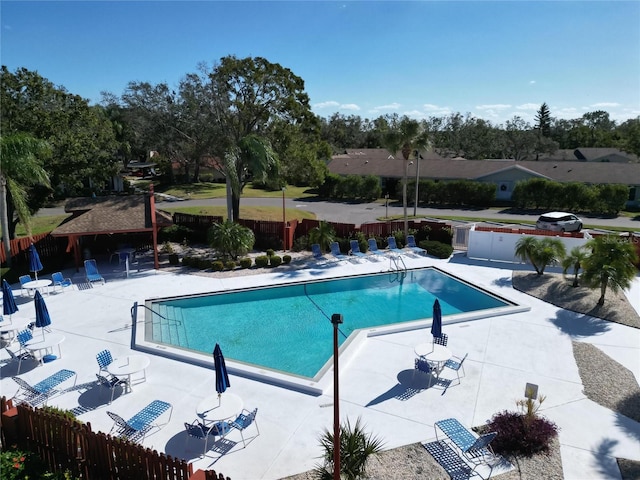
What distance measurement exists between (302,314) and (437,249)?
1065 centimetres

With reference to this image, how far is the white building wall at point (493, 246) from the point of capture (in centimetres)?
2372

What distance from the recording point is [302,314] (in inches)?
702

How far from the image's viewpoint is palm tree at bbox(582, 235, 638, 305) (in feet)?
53.2

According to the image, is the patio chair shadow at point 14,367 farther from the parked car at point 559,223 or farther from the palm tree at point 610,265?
the parked car at point 559,223

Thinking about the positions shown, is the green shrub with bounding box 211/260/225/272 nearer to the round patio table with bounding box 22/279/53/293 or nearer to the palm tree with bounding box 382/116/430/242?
the round patio table with bounding box 22/279/53/293

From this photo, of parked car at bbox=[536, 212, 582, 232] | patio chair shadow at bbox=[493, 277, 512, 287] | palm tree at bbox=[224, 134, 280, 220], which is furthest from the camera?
parked car at bbox=[536, 212, 582, 232]

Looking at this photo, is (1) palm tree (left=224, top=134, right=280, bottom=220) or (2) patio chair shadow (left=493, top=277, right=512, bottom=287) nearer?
(2) patio chair shadow (left=493, top=277, right=512, bottom=287)

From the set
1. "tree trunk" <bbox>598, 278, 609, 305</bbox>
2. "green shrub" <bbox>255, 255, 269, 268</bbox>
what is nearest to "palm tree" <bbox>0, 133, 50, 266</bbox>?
"green shrub" <bbox>255, 255, 269, 268</bbox>

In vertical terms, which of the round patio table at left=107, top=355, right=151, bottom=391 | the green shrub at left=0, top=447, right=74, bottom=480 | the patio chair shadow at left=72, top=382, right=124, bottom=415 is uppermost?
the round patio table at left=107, top=355, right=151, bottom=391

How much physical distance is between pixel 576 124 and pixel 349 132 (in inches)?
2508

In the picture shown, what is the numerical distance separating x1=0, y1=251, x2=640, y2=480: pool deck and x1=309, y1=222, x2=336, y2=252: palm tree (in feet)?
30.8

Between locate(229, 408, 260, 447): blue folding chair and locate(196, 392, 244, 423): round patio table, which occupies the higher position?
locate(196, 392, 244, 423): round patio table

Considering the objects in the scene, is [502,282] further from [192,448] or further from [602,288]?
[192,448]

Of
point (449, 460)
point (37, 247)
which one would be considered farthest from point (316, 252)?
point (449, 460)
